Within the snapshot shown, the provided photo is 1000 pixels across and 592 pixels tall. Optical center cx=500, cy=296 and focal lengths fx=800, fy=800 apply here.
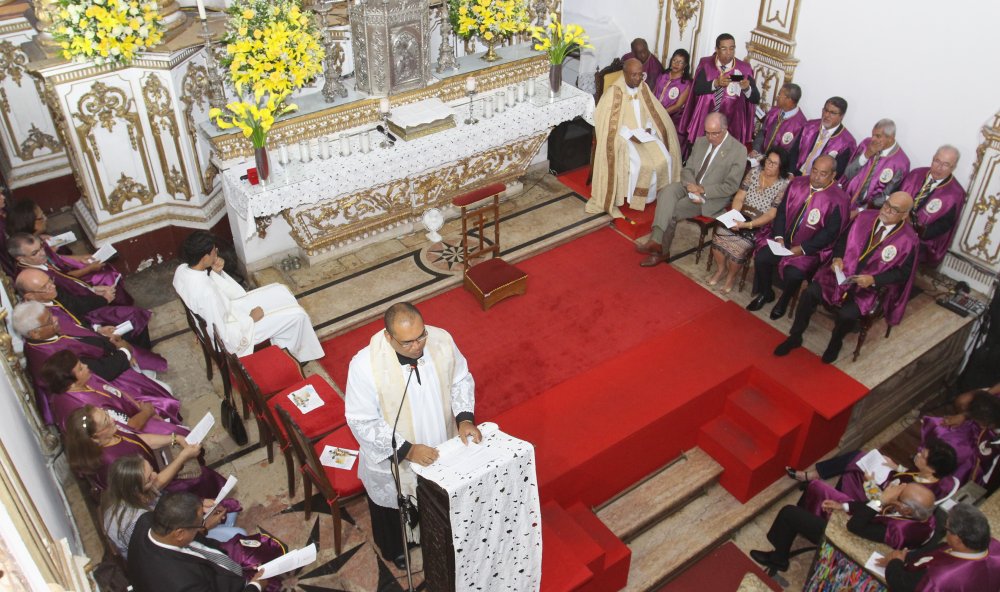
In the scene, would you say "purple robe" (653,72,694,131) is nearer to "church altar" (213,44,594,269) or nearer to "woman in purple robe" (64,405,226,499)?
"church altar" (213,44,594,269)

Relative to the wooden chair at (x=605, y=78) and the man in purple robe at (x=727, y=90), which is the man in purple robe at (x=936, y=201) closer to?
the man in purple robe at (x=727, y=90)

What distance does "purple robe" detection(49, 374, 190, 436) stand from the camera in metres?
4.76

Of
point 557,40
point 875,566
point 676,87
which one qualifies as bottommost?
point 875,566

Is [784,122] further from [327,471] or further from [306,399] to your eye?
[327,471]

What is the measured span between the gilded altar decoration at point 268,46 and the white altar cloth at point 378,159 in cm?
67

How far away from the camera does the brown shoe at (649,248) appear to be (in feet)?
24.6

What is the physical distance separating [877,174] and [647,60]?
307cm

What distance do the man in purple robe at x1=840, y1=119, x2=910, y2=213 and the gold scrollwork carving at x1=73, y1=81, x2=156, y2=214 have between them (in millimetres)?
6336

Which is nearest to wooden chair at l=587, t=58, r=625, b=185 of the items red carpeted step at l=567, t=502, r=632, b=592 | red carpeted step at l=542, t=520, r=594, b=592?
red carpeted step at l=567, t=502, r=632, b=592

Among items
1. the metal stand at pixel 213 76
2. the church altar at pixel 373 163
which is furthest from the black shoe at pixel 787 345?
the metal stand at pixel 213 76

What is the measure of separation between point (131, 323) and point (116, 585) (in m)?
2.63

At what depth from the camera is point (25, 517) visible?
268 cm

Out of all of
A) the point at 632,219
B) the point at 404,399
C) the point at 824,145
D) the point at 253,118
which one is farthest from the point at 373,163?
the point at 824,145

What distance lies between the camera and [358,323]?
6.85 meters
